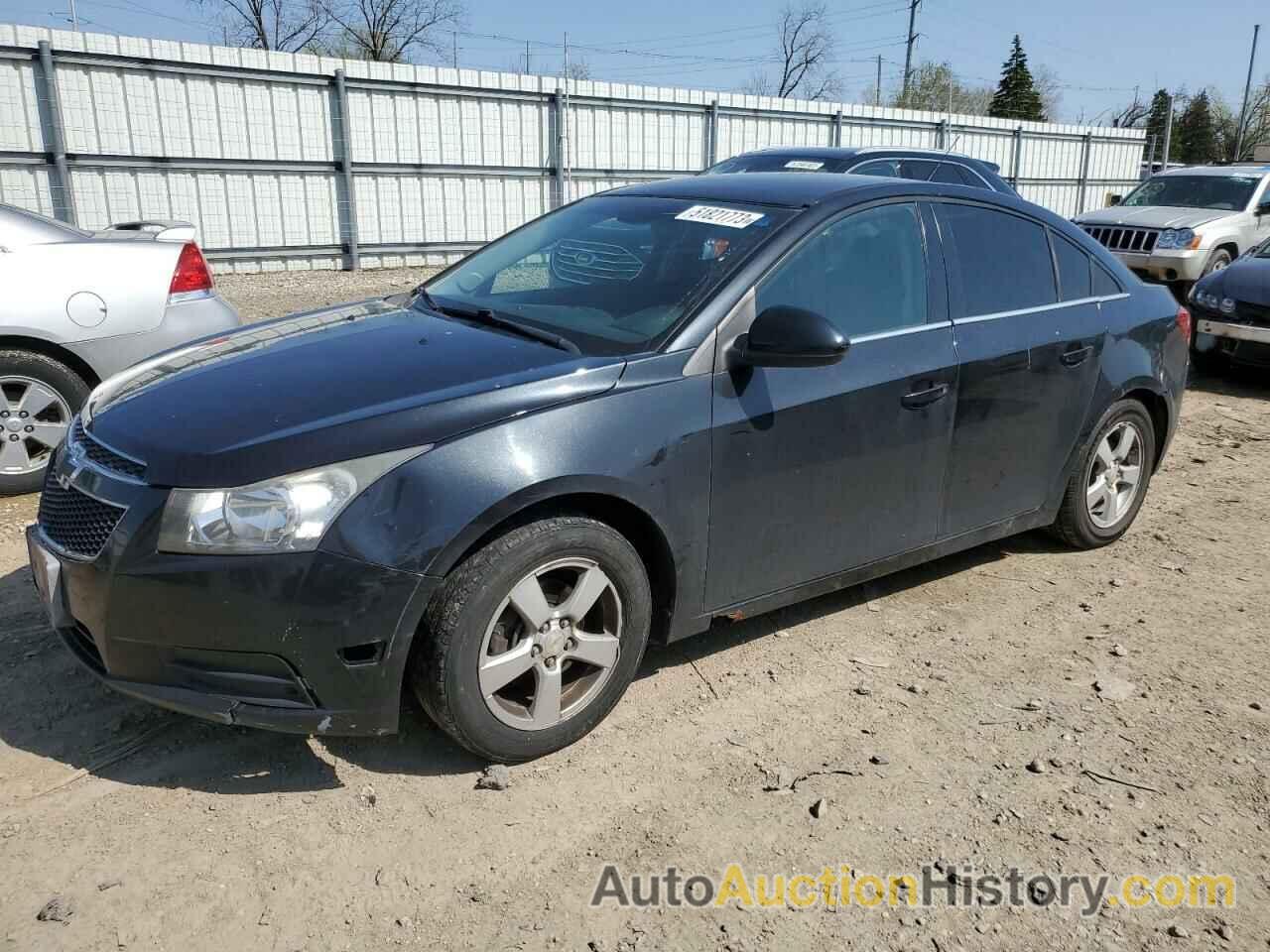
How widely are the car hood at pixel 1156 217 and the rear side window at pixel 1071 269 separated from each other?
352 inches

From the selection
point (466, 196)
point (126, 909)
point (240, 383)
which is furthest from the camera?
point (466, 196)

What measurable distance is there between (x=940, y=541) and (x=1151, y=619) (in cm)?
99

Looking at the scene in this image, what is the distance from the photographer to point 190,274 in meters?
5.50

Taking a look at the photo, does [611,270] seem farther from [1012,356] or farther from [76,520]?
[76,520]

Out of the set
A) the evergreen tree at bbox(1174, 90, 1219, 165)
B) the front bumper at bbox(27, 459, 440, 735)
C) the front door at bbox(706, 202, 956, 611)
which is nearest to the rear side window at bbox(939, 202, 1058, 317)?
the front door at bbox(706, 202, 956, 611)

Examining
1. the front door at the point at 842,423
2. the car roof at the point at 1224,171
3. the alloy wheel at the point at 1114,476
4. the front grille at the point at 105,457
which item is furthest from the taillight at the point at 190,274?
the car roof at the point at 1224,171

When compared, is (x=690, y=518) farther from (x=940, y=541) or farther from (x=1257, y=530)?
(x=1257, y=530)

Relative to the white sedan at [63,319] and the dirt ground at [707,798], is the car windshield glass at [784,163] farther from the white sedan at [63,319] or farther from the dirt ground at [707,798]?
the dirt ground at [707,798]

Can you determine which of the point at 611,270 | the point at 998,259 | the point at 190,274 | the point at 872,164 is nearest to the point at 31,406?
the point at 190,274

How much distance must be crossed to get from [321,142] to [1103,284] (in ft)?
38.2

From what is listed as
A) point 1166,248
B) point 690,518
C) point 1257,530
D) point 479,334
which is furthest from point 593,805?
point 1166,248

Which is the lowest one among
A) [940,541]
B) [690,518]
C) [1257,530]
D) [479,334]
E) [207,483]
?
[1257,530]

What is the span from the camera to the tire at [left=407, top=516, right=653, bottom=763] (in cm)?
280

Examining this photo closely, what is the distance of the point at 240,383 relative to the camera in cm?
312
